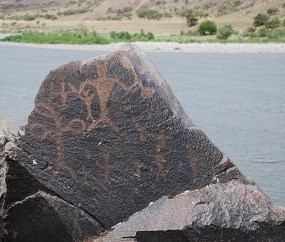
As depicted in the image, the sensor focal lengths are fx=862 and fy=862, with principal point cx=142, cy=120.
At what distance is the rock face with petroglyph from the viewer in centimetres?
559

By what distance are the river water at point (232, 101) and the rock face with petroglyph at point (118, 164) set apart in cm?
110

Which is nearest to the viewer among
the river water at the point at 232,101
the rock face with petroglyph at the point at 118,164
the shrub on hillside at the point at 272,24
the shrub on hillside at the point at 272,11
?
the rock face with petroglyph at the point at 118,164

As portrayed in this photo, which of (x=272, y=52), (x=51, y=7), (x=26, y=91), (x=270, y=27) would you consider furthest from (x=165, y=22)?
(x=26, y=91)

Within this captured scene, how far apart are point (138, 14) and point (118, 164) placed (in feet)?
269

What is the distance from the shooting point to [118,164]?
5906 millimetres

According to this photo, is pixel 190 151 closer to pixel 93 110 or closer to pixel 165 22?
pixel 93 110

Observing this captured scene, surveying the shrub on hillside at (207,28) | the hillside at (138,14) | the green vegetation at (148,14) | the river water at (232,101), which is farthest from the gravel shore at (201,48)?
the green vegetation at (148,14)

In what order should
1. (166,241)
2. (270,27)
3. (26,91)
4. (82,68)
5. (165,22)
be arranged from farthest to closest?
(165,22) → (270,27) → (26,91) → (82,68) → (166,241)

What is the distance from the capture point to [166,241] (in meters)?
5.50

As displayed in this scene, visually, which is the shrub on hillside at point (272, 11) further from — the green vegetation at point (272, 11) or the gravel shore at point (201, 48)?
the gravel shore at point (201, 48)

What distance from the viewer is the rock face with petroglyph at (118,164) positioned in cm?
559

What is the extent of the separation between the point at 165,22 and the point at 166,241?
70.5 metres

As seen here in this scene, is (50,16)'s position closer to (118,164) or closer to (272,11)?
(272,11)

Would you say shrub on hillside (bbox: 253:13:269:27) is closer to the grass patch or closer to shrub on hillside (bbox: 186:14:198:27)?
shrub on hillside (bbox: 186:14:198:27)
